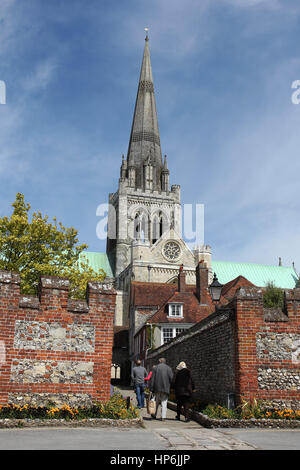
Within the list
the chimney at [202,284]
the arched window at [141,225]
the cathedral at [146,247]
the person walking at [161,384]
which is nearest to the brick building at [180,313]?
the chimney at [202,284]

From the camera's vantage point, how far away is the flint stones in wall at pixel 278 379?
35.4 ft

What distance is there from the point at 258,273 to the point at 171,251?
2257 centimetres

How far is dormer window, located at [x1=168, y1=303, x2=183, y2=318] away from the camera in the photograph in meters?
32.8

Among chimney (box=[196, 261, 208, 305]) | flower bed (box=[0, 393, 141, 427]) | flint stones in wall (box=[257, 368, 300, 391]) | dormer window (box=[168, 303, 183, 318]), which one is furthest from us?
dormer window (box=[168, 303, 183, 318])

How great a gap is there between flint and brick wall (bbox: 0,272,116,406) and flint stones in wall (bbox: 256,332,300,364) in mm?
3604

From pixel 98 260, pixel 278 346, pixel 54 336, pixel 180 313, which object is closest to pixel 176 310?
pixel 180 313

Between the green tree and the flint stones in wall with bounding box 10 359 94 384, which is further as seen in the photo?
the green tree

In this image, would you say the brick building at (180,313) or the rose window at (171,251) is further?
the rose window at (171,251)

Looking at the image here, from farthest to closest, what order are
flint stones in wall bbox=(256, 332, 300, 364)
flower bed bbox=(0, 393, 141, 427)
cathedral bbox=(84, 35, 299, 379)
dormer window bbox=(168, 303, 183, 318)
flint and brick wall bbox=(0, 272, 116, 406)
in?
1. cathedral bbox=(84, 35, 299, 379)
2. dormer window bbox=(168, 303, 183, 318)
3. flint stones in wall bbox=(256, 332, 300, 364)
4. flint and brick wall bbox=(0, 272, 116, 406)
5. flower bed bbox=(0, 393, 141, 427)

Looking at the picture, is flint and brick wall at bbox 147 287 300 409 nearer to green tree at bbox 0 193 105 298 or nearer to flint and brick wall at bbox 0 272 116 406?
flint and brick wall at bbox 0 272 116 406

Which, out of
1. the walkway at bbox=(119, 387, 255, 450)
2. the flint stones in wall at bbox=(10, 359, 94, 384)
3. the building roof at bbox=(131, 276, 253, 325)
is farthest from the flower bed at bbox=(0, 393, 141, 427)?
the building roof at bbox=(131, 276, 253, 325)

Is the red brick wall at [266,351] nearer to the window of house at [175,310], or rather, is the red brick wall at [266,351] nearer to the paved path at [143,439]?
the paved path at [143,439]

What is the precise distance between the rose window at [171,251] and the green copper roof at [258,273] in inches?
561
